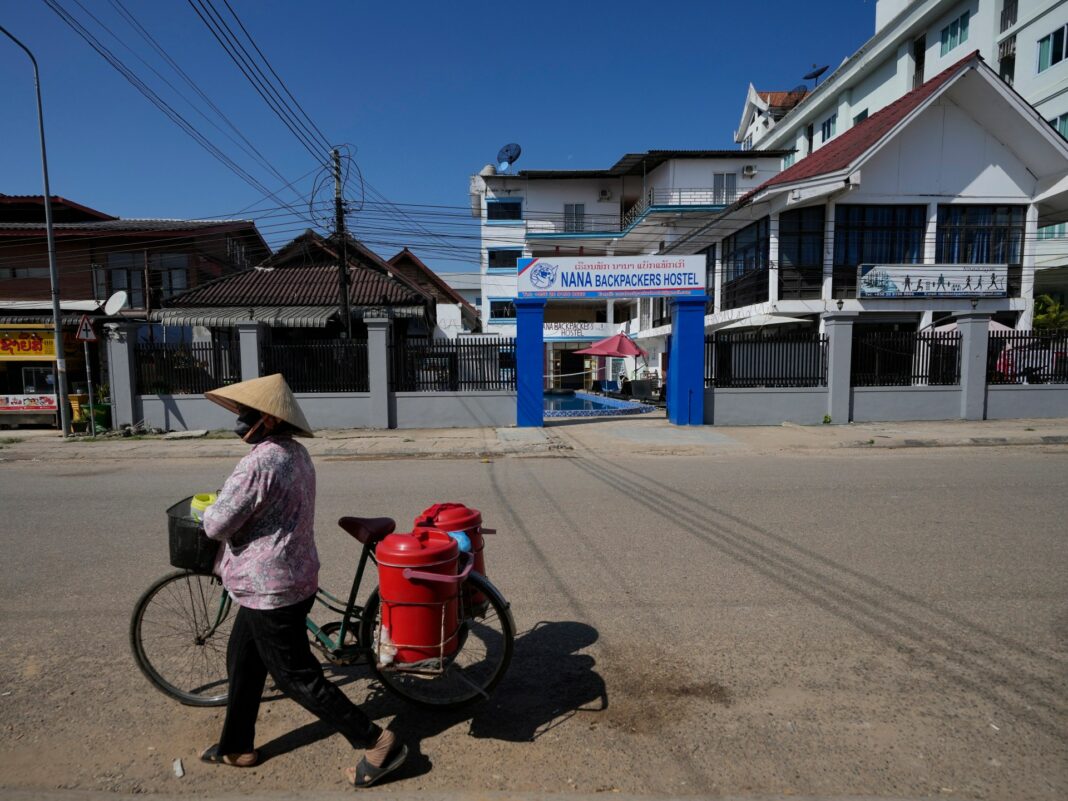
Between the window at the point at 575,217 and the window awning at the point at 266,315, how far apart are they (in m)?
20.9

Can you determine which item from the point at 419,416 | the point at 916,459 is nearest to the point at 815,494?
the point at 916,459

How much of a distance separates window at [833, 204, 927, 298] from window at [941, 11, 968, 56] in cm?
1542

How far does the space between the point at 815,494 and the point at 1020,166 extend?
2096 centimetres

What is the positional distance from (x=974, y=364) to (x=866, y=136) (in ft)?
33.7

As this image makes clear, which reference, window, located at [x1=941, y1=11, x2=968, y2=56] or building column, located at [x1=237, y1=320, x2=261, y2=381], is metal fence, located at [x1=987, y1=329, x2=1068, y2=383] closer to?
building column, located at [x1=237, y1=320, x2=261, y2=381]

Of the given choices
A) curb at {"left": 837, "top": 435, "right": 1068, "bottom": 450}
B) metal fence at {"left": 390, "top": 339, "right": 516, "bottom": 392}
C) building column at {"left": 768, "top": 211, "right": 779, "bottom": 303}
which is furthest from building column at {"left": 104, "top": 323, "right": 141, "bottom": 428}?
building column at {"left": 768, "top": 211, "right": 779, "bottom": 303}

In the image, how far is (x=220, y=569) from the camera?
246 centimetres

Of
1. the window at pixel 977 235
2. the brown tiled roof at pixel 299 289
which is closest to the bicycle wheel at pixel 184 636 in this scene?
the brown tiled roof at pixel 299 289

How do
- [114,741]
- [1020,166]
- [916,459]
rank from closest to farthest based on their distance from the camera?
[114,741]
[916,459]
[1020,166]

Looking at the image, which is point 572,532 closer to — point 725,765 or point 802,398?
point 725,765

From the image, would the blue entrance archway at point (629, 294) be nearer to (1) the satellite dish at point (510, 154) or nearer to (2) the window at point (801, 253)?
(2) the window at point (801, 253)

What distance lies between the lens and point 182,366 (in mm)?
14102

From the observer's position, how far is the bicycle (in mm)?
2689

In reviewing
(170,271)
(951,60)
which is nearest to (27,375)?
(170,271)
